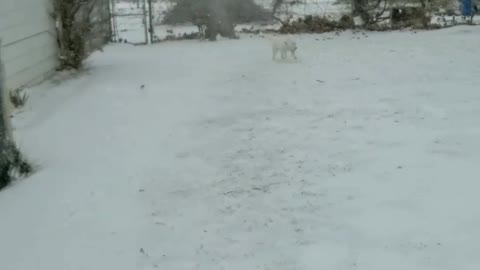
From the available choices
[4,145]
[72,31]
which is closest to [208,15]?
[72,31]

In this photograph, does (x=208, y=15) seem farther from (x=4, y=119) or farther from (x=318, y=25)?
(x=4, y=119)

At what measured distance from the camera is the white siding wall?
747 centimetres

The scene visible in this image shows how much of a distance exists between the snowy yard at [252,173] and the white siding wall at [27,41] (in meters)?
0.39

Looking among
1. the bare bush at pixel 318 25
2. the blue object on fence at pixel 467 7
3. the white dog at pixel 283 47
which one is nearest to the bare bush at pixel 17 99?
the white dog at pixel 283 47

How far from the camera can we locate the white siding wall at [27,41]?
7.47 m

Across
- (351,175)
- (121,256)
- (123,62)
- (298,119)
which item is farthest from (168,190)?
(123,62)

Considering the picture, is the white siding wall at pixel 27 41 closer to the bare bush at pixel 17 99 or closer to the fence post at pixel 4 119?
the bare bush at pixel 17 99

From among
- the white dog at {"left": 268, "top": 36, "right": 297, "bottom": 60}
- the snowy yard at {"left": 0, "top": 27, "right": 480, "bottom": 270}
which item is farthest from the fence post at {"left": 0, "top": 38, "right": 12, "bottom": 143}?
the white dog at {"left": 268, "top": 36, "right": 297, "bottom": 60}

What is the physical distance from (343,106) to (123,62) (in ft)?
15.9

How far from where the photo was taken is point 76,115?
20.5ft

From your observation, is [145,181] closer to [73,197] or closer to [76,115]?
[73,197]

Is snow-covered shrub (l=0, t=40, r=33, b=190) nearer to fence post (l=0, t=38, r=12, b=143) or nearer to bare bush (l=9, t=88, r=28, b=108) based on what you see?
fence post (l=0, t=38, r=12, b=143)

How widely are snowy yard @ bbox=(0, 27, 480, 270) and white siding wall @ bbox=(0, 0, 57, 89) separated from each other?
0.39 m

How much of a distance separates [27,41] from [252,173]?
5132 mm
